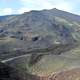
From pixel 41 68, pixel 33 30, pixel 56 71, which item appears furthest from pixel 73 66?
pixel 33 30

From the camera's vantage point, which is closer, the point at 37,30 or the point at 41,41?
the point at 41,41

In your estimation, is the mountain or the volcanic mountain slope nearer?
the mountain

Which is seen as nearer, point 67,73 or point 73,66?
point 67,73

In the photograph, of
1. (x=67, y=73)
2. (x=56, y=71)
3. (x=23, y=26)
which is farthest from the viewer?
(x=23, y=26)

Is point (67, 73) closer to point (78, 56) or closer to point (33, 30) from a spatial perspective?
point (78, 56)

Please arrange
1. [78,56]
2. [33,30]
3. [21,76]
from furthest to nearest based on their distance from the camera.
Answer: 1. [33,30]
2. [78,56]
3. [21,76]

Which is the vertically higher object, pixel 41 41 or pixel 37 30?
pixel 37 30

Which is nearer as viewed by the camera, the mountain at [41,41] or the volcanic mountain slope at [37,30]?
the mountain at [41,41]
